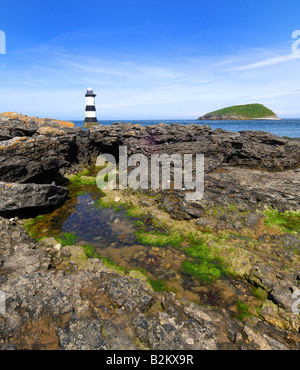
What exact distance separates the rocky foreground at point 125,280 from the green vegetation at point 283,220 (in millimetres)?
555

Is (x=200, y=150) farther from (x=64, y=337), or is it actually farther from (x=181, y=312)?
(x=64, y=337)

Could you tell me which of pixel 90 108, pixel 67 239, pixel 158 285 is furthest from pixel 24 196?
pixel 90 108

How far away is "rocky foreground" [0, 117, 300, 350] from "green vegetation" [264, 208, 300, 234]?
1.82 ft

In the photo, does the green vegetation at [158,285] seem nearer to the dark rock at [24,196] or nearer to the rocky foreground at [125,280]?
the rocky foreground at [125,280]

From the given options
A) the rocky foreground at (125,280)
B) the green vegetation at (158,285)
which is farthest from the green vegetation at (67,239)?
the green vegetation at (158,285)

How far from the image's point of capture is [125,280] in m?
8.48

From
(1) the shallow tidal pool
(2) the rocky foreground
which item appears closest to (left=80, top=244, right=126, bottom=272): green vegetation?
(1) the shallow tidal pool

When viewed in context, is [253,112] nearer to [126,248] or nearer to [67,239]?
[126,248]

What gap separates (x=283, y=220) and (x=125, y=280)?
10758mm

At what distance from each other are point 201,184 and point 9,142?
15.2m

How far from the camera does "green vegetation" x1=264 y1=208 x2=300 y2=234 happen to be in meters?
12.2

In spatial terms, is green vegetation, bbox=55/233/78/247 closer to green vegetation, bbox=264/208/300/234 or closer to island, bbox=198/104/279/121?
green vegetation, bbox=264/208/300/234

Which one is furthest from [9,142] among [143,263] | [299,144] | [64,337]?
[299,144]

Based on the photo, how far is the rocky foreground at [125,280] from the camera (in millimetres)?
6160
